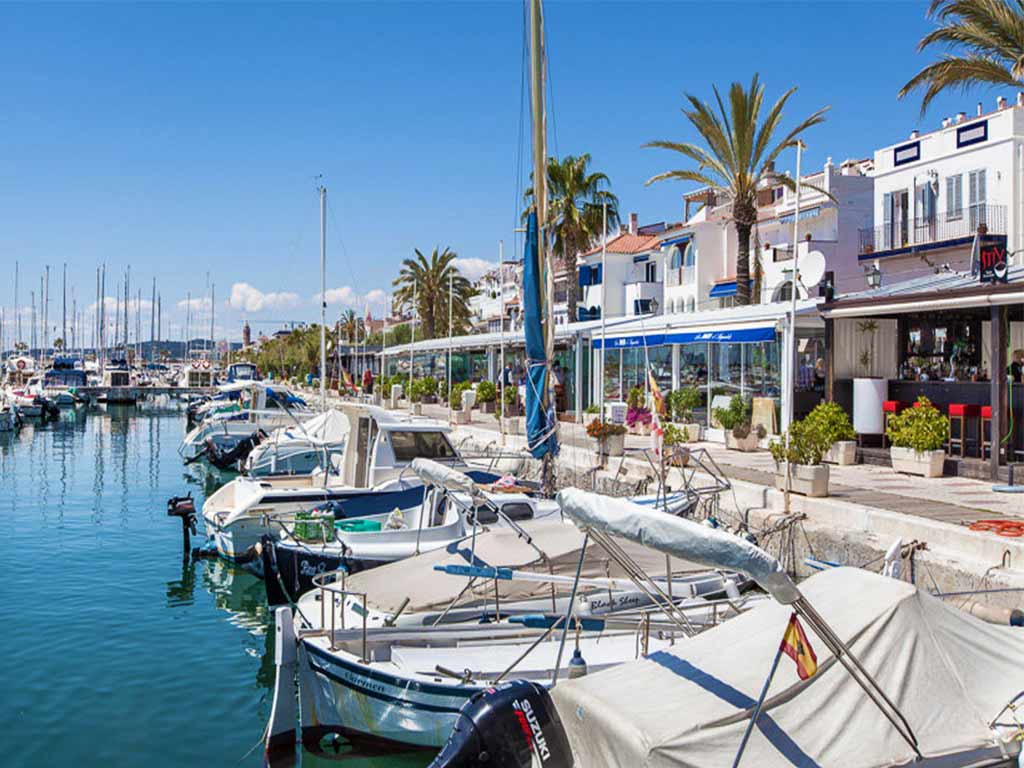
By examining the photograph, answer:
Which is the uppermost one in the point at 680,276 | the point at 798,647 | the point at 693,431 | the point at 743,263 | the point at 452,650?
the point at 680,276

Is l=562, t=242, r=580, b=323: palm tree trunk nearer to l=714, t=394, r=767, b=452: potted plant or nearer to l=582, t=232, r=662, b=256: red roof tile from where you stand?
l=582, t=232, r=662, b=256: red roof tile

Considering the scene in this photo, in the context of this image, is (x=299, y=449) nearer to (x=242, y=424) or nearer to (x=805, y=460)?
(x=242, y=424)

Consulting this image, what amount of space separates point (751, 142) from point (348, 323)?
7665cm

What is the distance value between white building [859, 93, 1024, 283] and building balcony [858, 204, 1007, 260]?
0.03m

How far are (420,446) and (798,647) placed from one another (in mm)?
14151

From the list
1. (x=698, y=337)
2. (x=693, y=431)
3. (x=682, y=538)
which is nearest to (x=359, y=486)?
(x=693, y=431)

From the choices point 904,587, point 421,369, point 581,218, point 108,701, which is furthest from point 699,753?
point 421,369

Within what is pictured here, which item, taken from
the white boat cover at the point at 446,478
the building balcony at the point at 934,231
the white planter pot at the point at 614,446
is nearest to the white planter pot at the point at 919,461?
the white planter pot at the point at 614,446

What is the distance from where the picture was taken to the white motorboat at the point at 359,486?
17.6m

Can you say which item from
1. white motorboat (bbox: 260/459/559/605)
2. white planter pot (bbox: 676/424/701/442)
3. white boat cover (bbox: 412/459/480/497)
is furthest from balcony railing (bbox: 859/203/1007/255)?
white boat cover (bbox: 412/459/480/497)

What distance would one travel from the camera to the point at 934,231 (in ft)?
115

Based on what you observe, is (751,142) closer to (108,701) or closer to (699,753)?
(108,701)

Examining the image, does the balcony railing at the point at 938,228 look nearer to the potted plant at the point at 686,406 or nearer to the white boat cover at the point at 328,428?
the potted plant at the point at 686,406

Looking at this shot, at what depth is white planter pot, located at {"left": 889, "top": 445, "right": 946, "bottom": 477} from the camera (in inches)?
725
